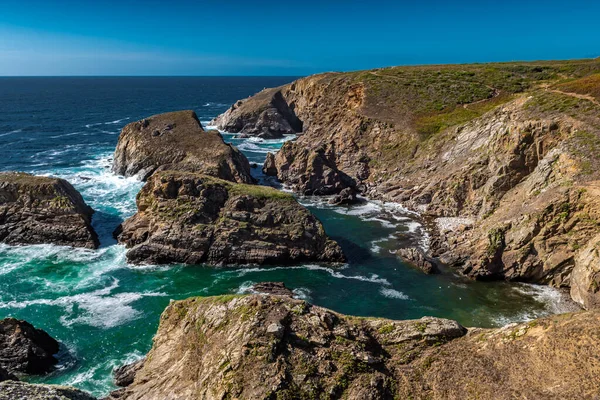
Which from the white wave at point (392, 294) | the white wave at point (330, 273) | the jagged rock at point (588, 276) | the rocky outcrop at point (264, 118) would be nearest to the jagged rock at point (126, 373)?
the white wave at point (330, 273)

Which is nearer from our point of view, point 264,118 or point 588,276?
point 588,276

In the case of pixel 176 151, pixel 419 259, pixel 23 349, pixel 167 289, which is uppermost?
pixel 176 151

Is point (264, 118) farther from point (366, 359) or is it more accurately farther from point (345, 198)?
point (366, 359)

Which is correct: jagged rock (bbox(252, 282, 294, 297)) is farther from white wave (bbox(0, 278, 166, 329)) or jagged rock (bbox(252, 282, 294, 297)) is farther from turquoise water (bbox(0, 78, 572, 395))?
white wave (bbox(0, 278, 166, 329))

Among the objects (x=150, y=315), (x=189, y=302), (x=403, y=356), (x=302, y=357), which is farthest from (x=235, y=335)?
(x=150, y=315)

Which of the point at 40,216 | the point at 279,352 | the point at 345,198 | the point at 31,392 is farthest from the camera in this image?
the point at 345,198

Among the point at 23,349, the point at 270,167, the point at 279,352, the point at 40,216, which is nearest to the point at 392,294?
the point at 279,352

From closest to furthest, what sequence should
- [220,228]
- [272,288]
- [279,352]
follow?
[279,352] < [272,288] < [220,228]
